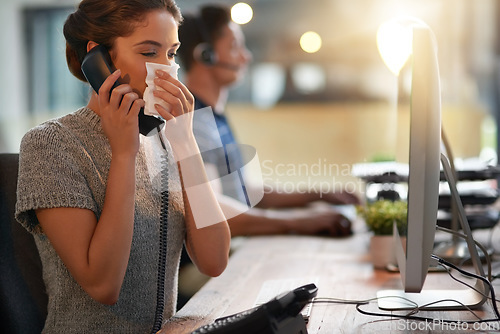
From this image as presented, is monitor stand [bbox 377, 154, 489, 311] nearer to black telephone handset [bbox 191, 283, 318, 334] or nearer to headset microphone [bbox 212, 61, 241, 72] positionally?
black telephone handset [bbox 191, 283, 318, 334]

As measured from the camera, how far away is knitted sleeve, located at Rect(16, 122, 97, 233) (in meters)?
0.93

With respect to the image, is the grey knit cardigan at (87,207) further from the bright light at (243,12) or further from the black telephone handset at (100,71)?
the bright light at (243,12)

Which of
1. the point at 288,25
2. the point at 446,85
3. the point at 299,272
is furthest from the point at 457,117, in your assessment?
the point at 299,272

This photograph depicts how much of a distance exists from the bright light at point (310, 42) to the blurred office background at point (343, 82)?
18mm

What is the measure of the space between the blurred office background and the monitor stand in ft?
6.97

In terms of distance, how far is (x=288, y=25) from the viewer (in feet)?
11.6

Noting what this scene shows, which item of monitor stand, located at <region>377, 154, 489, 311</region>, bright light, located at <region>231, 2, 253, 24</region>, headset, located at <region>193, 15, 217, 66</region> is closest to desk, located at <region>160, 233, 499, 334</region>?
monitor stand, located at <region>377, 154, 489, 311</region>

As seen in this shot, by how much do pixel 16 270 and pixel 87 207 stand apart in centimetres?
34

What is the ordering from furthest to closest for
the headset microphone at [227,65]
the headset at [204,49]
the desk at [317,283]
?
the headset microphone at [227,65] < the headset at [204,49] < the desk at [317,283]

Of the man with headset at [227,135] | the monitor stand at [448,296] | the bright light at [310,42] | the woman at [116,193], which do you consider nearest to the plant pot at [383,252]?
the monitor stand at [448,296]

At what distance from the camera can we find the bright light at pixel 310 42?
11.4 feet

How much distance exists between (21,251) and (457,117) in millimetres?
2616

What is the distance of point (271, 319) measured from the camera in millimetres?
687

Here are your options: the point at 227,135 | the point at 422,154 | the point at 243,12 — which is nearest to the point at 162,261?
the point at 422,154
